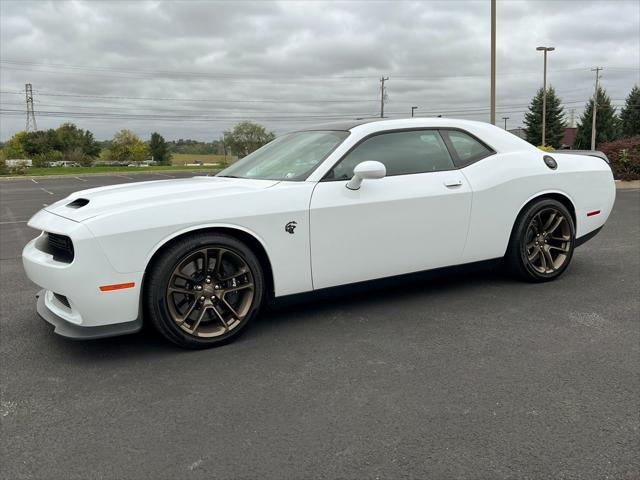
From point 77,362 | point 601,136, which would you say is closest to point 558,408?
point 77,362

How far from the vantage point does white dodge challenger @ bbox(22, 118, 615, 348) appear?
309cm

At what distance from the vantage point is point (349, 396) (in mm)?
2691

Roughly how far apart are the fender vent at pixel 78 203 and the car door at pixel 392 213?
1.47 meters

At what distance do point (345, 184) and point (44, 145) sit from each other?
7237 cm

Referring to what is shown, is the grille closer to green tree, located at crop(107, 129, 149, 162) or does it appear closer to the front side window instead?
the front side window

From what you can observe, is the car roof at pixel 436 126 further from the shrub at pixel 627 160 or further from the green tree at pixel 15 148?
the green tree at pixel 15 148

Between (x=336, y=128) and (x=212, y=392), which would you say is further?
(x=336, y=128)

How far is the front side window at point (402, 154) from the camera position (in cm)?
382

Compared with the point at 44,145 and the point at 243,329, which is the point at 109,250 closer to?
the point at 243,329

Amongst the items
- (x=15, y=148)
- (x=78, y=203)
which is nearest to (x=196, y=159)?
(x=15, y=148)

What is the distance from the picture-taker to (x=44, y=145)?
66.2 meters

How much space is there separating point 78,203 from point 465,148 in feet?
9.71

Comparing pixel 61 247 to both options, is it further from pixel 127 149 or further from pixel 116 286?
pixel 127 149

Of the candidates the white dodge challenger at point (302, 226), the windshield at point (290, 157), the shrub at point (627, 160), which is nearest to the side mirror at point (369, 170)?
the white dodge challenger at point (302, 226)
